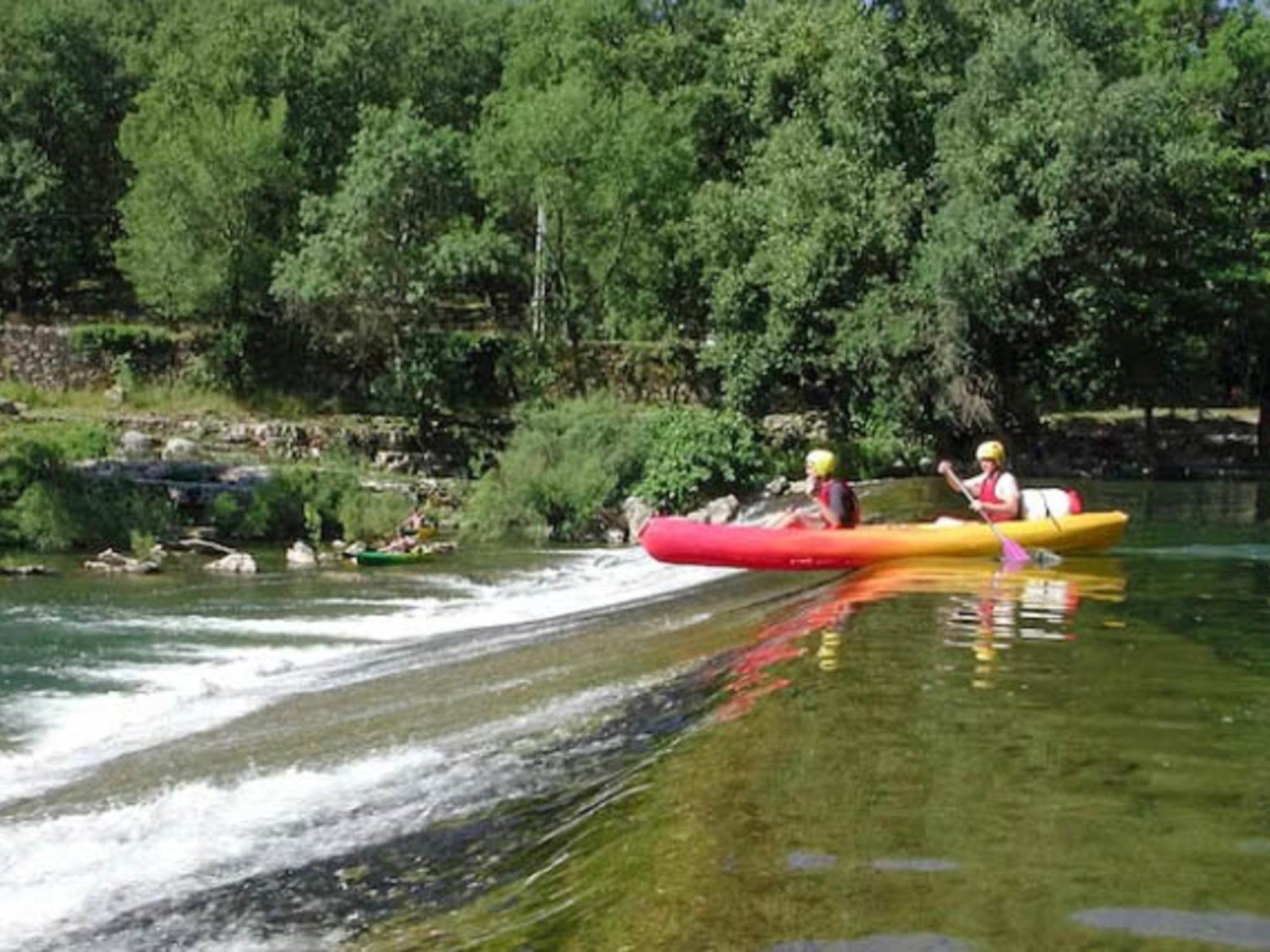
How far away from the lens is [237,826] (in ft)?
23.7

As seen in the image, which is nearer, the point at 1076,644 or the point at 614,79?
the point at 1076,644

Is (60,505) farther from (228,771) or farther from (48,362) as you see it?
(228,771)

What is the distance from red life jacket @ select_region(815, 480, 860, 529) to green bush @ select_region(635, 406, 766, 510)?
11061 mm

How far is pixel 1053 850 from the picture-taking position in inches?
199

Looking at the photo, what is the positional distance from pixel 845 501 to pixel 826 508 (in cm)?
23

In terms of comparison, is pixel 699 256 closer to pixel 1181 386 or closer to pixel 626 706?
pixel 1181 386

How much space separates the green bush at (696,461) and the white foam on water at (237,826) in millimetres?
17062

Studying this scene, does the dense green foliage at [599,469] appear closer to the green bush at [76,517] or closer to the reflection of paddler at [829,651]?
the green bush at [76,517]

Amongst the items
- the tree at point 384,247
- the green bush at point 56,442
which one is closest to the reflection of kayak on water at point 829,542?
the green bush at point 56,442

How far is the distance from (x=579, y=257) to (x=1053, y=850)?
3357cm

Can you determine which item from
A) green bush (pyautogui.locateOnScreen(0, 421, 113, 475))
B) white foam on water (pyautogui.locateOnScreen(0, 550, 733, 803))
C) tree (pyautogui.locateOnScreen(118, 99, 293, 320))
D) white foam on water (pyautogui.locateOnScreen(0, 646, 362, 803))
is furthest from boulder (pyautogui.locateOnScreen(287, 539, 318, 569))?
tree (pyautogui.locateOnScreen(118, 99, 293, 320))

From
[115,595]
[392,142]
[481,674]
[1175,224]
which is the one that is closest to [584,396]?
[392,142]

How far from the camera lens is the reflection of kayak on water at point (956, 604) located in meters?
9.16

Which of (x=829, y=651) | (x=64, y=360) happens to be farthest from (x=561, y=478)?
(x=64, y=360)
